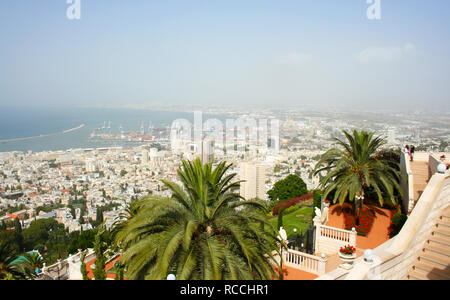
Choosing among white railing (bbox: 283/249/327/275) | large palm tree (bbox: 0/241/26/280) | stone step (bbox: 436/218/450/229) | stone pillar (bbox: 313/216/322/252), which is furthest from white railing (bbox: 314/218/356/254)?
large palm tree (bbox: 0/241/26/280)

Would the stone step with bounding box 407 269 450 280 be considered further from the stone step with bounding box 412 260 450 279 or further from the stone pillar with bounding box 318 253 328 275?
the stone pillar with bounding box 318 253 328 275

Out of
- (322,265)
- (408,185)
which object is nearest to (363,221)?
(408,185)

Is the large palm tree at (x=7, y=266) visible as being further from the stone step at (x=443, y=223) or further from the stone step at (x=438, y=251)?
the stone step at (x=443, y=223)

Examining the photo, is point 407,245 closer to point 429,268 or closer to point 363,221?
point 429,268

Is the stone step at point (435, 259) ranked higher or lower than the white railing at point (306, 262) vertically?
higher

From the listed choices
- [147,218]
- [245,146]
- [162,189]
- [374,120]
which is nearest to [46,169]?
[162,189]

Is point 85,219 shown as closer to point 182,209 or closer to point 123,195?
point 123,195

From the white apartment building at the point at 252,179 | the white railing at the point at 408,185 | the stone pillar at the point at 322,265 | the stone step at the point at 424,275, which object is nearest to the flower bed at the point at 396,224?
the white railing at the point at 408,185
